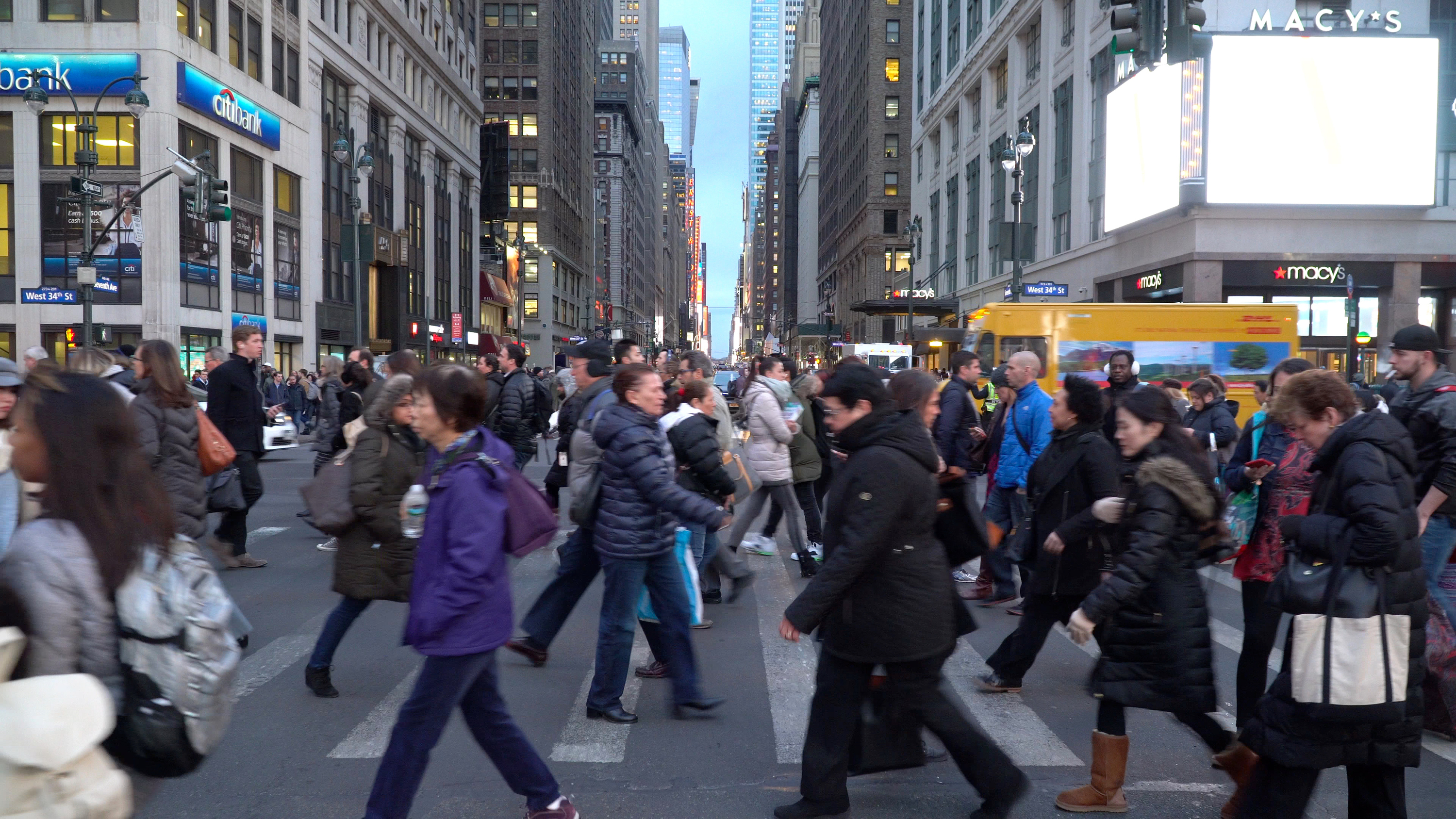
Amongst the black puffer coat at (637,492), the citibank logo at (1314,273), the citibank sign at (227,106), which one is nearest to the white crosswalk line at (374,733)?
the black puffer coat at (637,492)

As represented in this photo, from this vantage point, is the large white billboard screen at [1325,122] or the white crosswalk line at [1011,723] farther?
the large white billboard screen at [1325,122]

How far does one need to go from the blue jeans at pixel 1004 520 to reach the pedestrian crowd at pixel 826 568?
0.69 metres

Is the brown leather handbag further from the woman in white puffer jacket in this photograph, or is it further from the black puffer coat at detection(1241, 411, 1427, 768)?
the black puffer coat at detection(1241, 411, 1427, 768)

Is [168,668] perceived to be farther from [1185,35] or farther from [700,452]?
[1185,35]

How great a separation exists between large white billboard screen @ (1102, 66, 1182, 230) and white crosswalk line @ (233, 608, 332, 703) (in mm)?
29104

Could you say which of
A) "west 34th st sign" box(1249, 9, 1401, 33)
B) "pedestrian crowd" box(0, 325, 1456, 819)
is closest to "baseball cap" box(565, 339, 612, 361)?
"pedestrian crowd" box(0, 325, 1456, 819)

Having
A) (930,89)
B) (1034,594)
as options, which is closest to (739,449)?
(1034,594)

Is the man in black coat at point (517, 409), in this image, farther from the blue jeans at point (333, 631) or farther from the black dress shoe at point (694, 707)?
the black dress shoe at point (694, 707)

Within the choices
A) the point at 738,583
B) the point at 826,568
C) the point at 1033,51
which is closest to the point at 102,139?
the point at 738,583

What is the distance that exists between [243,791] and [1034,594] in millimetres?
3845

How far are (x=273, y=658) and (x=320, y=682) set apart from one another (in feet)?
3.30

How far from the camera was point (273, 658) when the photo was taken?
252 inches

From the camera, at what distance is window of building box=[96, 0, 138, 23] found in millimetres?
30000

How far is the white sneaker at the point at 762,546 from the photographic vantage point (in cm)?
1010
